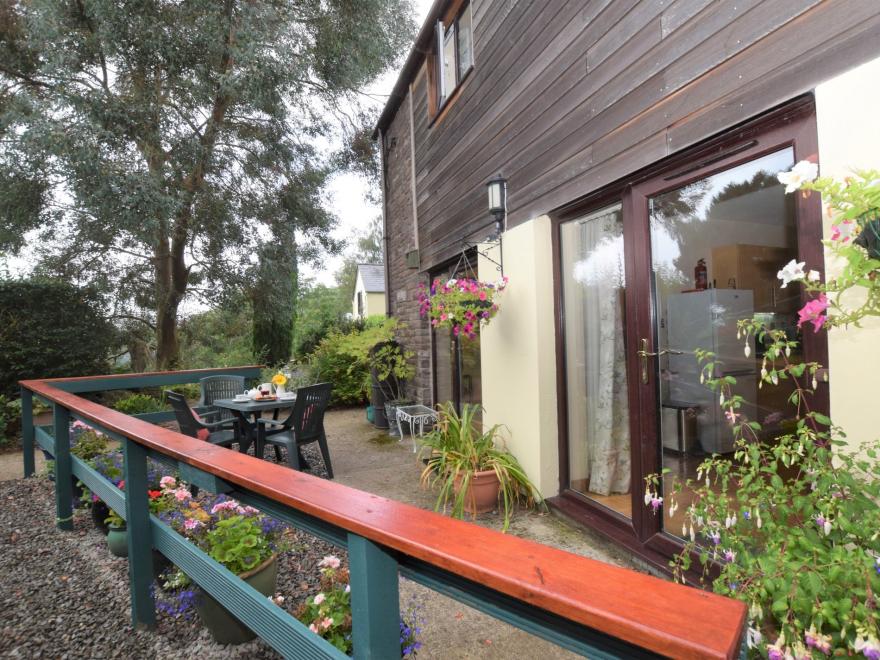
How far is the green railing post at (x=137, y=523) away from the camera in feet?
6.41

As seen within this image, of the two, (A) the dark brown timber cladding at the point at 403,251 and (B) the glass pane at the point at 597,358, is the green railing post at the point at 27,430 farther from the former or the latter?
(B) the glass pane at the point at 597,358

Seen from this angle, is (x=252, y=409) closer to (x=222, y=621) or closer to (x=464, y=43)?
(x=222, y=621)

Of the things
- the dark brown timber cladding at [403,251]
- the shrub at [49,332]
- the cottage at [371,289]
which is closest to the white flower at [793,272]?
the dark brown timber cladding at [403,251]

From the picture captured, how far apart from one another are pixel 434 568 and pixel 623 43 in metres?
2.71

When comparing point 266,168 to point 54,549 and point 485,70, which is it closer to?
point 485,70

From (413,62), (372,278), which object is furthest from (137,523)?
(372,278)

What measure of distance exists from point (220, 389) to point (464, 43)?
174 inches

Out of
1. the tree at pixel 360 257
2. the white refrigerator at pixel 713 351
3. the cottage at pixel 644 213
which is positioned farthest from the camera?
the tree at pixel 360 257

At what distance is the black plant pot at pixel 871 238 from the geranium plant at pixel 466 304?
2336 mm

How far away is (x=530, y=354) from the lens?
10.8 feet

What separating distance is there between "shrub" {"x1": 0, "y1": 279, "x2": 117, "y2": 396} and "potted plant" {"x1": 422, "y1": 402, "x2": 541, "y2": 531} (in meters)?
6.14

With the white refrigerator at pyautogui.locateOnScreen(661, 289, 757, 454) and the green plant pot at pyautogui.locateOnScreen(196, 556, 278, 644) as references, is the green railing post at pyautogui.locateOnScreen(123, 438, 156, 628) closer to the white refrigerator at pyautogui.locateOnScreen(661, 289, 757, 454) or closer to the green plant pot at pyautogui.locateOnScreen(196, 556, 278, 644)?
the green plant pot at pyautogui.locateOnScreen(196, 556, 278, 644)

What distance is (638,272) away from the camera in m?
2.46

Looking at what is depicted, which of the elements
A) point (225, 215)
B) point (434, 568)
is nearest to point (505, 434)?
point (434, 568)
